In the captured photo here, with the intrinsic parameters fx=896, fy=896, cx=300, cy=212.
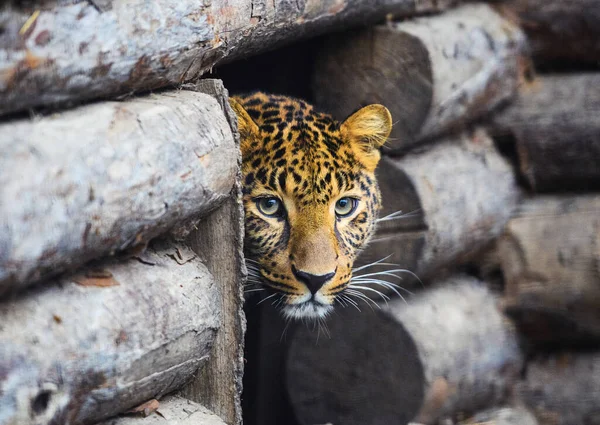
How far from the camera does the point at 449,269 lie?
4773 millimetres

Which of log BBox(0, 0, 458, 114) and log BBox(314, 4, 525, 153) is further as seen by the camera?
log BBox(314, 4, 525, 153)

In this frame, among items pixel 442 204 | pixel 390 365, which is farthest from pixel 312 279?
pixel 442 204

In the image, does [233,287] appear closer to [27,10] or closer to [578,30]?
[27,10]

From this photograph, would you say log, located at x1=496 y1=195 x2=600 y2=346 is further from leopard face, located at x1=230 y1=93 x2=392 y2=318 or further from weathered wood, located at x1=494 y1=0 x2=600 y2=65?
leopard face, located at x1=230 y1=93 x2=392 y2=318

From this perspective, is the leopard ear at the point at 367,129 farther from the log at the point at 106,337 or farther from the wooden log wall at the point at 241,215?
the log at the point at 106,337

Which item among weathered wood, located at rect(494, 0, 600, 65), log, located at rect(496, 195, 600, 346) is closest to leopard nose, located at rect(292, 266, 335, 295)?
log, located at rect(496, 195, 600, 346)

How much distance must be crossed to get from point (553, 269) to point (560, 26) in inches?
52.8

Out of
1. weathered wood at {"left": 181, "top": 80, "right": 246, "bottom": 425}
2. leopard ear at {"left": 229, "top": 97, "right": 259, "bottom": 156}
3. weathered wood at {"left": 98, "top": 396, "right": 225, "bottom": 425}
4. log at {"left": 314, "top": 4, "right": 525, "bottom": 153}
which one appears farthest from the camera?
log at {"left": 314, "top": 4, "right": 525, "bottom": 153}

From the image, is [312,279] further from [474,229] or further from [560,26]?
[560,26]

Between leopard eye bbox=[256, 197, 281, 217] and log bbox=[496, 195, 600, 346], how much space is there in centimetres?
184

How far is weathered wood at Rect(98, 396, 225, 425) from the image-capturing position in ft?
9.00

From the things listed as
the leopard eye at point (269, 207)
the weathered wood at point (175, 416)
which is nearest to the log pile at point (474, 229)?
the leopard eye at point (269, 207)

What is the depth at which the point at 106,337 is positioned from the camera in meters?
2.44

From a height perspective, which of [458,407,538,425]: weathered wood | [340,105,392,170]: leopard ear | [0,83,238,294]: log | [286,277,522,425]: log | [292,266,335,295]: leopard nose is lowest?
[458,407,538,425]: weathered wood
